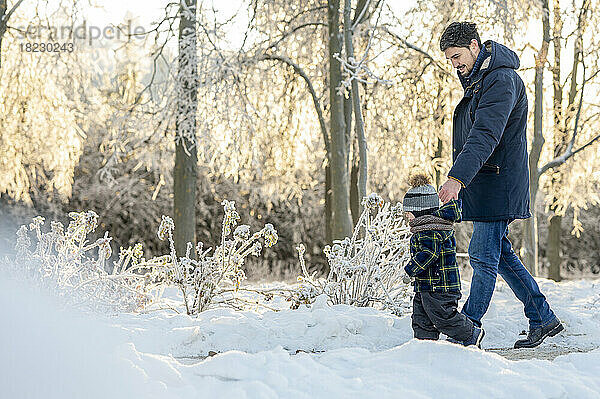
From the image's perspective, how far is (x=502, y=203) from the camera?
10.6 feet

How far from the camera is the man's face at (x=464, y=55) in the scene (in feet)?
10.6

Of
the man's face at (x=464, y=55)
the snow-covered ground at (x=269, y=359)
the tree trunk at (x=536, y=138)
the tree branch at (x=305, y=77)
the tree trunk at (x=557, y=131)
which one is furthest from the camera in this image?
the tree trunk at (x=557, y=131)

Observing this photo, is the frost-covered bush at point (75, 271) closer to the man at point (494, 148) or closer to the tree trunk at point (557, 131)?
the man at point (494, 148)

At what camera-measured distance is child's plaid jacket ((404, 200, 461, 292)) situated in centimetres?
317

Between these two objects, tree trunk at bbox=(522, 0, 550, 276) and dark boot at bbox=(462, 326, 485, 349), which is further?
tree trunk at bbox=(522, 0, 550, 276)

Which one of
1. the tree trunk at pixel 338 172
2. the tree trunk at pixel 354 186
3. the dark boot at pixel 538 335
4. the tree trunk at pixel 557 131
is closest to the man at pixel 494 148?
the dark boot at pixel 538 335

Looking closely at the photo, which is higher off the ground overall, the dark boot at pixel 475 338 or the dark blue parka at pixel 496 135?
the dark blue parka at pixel 496 135

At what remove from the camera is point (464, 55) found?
3.26 meters

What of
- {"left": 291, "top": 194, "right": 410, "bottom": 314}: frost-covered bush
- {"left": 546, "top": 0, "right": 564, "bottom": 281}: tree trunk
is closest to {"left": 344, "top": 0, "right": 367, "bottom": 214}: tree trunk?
{"left": 291, "top": 194, "right": 410, "bottom": 314}: frost-covered bush

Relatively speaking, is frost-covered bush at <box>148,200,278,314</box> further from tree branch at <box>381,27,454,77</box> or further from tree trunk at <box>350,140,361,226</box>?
tree trunk at <box>350,140,361,226</box>

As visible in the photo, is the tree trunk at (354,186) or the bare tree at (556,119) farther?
the tree trunk at (354,186)

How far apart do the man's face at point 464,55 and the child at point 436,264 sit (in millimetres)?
621

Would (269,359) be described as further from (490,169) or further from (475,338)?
(490,169)

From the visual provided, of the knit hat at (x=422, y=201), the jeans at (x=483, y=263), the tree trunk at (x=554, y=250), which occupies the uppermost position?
the knit hat at (x=422, y=201)
